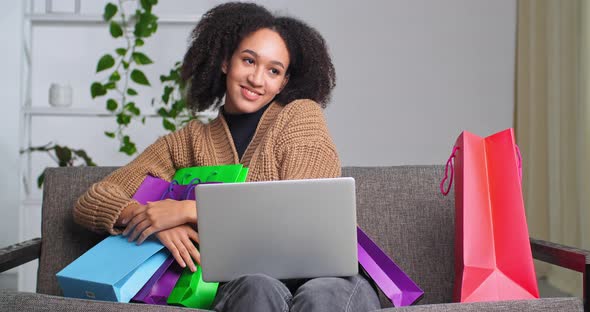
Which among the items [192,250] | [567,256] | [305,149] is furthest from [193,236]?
[567,256]

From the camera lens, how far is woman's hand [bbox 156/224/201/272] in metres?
1.76

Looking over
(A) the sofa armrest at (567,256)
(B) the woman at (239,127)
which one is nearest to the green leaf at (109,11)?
(B) the woman at (239,127)

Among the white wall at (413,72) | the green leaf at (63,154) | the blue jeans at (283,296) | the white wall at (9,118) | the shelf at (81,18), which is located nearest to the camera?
the blue jeans at (283,296)

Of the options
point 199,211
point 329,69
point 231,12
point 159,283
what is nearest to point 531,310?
point 199,211

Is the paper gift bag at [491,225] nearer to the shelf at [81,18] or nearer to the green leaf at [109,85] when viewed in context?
the green leaf at [109,85]

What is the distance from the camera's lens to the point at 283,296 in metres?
1.53

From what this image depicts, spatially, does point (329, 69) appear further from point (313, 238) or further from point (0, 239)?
point (0, 239)

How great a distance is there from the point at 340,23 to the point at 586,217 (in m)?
1.59

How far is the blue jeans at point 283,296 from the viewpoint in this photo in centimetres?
149

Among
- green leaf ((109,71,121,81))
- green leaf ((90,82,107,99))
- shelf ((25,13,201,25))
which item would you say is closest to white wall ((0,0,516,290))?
shelf ((25,13,201,25))

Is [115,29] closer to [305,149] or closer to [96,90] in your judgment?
[96,90]

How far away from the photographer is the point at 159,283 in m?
1.79

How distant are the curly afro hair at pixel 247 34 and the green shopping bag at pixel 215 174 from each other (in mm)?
356

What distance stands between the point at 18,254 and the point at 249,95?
0.70m
